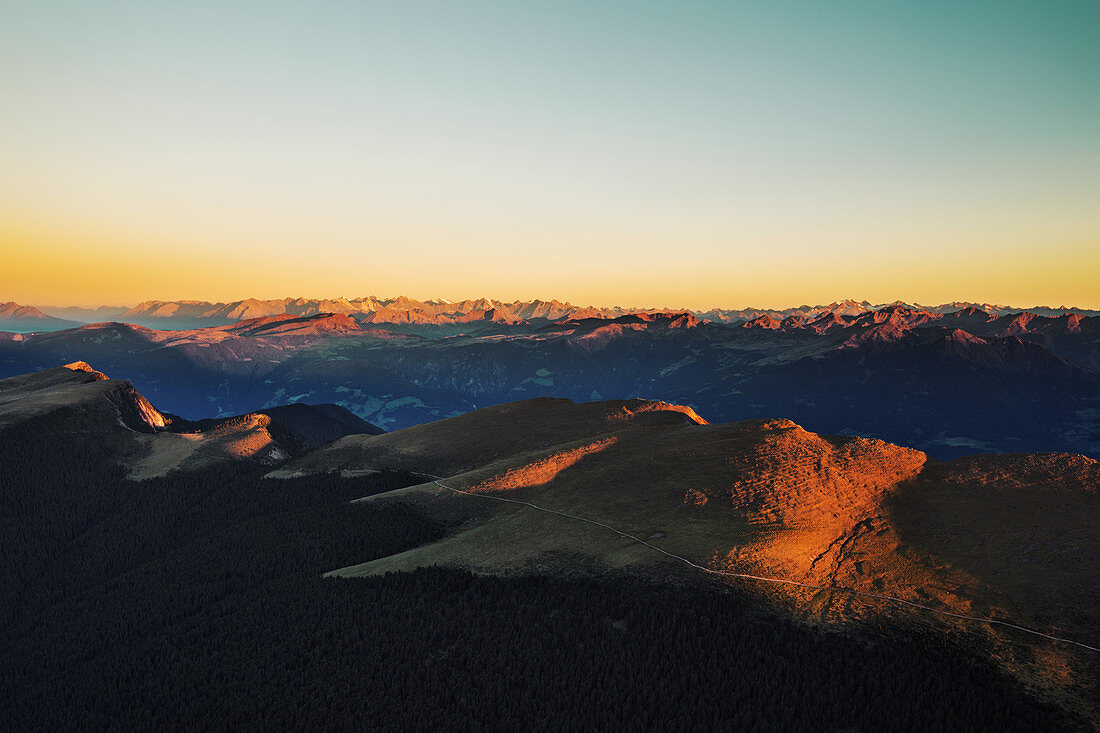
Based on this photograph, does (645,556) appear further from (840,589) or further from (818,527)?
(818,527)

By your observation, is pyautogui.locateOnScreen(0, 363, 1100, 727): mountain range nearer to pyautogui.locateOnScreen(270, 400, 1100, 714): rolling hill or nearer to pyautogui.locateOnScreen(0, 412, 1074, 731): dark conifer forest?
pyautogui.locateOnScreen(270, 400, 1100, 714): rolling hill

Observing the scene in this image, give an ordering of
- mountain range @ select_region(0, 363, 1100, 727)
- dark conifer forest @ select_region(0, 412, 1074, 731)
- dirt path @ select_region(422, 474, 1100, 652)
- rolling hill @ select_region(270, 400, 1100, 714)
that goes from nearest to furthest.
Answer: dark conifer forest @ select_region(0, 412, 1074, 731)
dirt path @ select_region(422, 474, 1100, 652)
mountain range @ select_region(0, 363, 1100, 727)
rolling hill @ select_region(270, 400, 1100, 714)

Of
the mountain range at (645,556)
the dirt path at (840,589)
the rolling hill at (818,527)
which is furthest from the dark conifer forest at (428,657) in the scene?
the rolling hill at (818,527)

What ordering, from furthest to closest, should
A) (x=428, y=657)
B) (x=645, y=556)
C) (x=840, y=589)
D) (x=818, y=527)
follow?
1. (x=818, y=527)
2. (x=645, y=556)
3. (x=840, y=589)
4. (x=428, y=657)

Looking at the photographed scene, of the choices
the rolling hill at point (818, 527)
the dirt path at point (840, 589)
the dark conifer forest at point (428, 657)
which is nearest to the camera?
the dark conifer forest at point (428, 657)

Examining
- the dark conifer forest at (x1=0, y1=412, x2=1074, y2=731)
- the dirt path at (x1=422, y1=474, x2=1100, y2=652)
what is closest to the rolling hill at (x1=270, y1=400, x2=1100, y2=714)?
the dirt path at (x1=422, y1=474, x2=1100, y2=652)

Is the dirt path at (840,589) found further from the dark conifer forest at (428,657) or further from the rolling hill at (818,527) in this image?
the dark conifer forest at (428,657)

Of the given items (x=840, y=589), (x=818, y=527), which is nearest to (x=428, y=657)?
(x=840, y=589)

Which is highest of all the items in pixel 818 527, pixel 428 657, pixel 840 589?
pixel 818 527

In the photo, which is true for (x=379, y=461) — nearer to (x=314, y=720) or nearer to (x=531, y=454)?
(x=531, y=454)
